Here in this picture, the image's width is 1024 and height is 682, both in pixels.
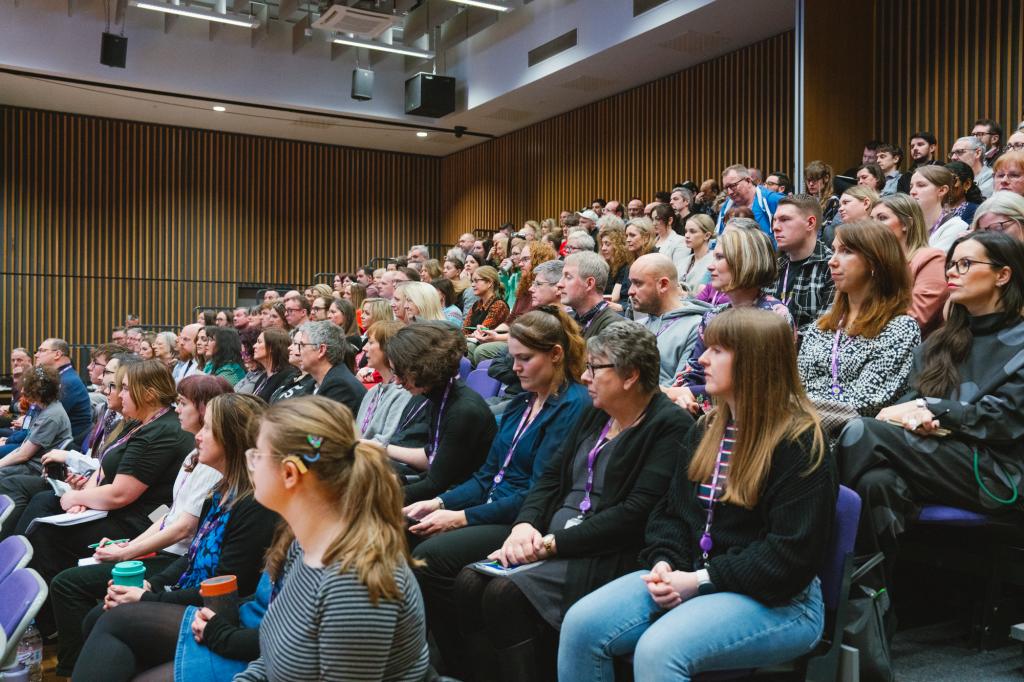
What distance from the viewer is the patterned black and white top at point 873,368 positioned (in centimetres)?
249

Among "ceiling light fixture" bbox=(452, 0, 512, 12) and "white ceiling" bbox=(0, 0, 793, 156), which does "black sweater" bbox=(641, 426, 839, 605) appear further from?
"ceiling light fixture" bbox=(452, 0, 512, 12)

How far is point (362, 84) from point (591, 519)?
29.3 feet

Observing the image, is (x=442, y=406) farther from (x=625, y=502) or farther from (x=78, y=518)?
(x=78, y=518)

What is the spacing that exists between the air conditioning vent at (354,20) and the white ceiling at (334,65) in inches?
41.6

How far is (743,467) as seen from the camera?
1856 mm

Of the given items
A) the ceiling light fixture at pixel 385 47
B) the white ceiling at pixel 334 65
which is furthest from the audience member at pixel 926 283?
the ceiling light fixture at pixel 385 47

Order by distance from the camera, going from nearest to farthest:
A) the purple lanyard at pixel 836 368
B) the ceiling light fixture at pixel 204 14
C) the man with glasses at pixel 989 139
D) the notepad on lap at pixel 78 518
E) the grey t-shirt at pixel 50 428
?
the purple lanyard at pixel 836 368
the notepad on lap at pixel 78 518
the grey t-shirt at pixel 50 428
the man with glasses at pixel 989 139
the ceiling light fixture at pixel 204 14

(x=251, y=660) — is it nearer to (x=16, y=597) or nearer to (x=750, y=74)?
(x=16, y=597)

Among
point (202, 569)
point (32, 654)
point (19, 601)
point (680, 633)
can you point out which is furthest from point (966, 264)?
point (32, 654)

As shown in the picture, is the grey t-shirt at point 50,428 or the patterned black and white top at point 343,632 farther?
the grey t-shirt at point 50,428

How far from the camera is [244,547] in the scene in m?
2.32

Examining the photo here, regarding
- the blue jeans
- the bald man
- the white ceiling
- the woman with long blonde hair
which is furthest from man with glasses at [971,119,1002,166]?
the woman with long blonde hair

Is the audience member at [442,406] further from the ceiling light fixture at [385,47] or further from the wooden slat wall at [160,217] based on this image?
the wooden slat wall at [160,217]

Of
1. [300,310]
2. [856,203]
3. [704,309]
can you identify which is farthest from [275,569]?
[300,310]
